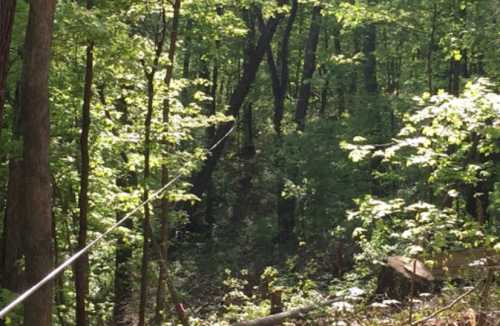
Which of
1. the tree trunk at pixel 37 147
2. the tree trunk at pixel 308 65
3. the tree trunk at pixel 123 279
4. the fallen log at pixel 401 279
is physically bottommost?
the tree trunk at pixel 123 279

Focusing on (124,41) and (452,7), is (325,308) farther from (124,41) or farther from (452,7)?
(452,7)

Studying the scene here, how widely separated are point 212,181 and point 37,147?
56.2 ft

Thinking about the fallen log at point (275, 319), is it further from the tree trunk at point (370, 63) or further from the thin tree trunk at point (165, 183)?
the tree trunk at point (370, 63)

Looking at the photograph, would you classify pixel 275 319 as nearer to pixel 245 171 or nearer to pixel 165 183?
pixel 165 183

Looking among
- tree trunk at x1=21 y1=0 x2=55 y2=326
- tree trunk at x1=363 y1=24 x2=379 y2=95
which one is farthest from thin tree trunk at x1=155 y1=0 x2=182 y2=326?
tree trunk at x1=363 y1=24 x2=379 y2=95

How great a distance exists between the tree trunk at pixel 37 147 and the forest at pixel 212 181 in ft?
0.05

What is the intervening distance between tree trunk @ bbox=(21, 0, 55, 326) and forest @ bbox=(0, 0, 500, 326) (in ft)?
0.05

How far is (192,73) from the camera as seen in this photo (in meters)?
23.5

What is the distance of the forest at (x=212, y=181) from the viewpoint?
5.70 m

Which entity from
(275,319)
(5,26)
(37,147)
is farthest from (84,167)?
(275,319)

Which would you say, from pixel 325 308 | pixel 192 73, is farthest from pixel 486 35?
pixel 192 73

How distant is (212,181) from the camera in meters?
22.9

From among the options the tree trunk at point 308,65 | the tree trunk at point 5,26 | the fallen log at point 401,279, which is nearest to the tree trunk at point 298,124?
the tree trunk at point 308,65

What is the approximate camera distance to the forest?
224 inches
